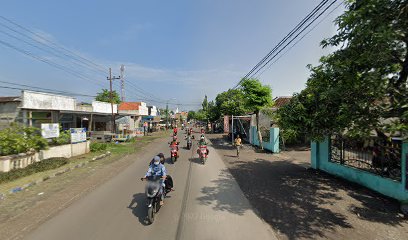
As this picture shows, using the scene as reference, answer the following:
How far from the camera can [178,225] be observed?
18.4 feet

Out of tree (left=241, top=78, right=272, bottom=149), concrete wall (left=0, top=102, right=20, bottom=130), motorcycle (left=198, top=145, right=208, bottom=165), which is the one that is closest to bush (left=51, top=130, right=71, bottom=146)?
concrete wall (left=0, top=102, right=20, bottom=130)

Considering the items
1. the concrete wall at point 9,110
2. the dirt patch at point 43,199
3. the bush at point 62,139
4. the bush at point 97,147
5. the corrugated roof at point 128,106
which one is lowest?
the dirt patch at point 43,199

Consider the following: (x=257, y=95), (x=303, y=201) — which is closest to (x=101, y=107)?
(x=257, y=95)

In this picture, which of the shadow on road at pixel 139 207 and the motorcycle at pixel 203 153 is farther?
the motorcycle at pixel 203 153

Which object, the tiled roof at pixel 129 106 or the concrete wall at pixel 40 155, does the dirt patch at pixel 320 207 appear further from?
the tiled roof at pixel 129 106

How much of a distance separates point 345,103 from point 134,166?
11100mm

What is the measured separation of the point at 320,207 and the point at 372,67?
14.2ft

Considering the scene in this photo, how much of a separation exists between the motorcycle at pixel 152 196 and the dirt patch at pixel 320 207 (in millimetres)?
2877

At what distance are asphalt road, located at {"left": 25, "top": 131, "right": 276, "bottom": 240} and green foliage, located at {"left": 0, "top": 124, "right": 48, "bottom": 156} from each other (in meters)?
6.16

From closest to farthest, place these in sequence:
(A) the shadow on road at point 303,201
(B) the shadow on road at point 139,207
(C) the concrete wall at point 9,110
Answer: (A) the shadow on road at point 303,201, (B) the shadow on road at point 139,207, (C) the concrete wall at point 9,110

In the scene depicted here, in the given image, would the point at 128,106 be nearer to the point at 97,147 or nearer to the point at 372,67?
the point at 97,147

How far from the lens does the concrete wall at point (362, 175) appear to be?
6.77 metres

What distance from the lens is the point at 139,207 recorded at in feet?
22.5

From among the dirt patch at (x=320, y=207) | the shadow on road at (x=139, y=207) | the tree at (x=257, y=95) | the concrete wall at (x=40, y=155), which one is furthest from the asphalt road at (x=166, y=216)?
the tree at (x=257, y=95)
